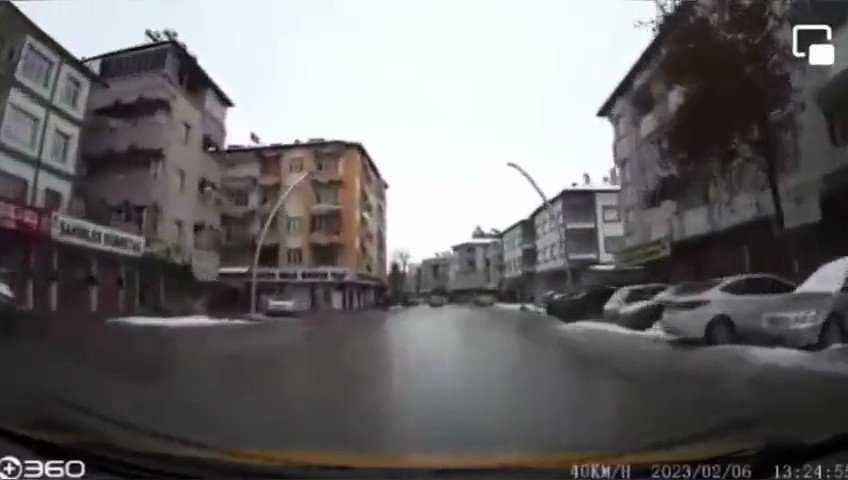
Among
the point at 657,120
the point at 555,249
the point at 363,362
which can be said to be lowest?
the point at 363,362

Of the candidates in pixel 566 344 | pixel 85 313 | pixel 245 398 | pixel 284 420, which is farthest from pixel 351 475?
pixel 85 313

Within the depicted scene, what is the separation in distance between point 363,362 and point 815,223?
4.30ft

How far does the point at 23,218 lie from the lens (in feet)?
4.52

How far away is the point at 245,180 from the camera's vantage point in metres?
1.62

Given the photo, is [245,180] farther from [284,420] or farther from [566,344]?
[566,344]

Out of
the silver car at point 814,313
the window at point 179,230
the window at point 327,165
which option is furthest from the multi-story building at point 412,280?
the silver car at point 814,313

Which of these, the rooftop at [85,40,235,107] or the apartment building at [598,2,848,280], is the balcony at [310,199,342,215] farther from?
the apartment building at [598,2,848,280]

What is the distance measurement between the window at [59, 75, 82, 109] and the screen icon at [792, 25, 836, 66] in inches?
80.7

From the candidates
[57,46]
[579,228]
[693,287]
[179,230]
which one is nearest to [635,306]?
[693,287]

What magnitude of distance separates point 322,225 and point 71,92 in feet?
2.75

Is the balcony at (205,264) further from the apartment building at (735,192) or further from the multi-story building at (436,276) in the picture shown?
the apartment building at (735,192)

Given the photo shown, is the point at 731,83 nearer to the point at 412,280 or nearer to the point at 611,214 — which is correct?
the point at 611,214

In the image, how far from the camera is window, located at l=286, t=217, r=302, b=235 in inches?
63.3

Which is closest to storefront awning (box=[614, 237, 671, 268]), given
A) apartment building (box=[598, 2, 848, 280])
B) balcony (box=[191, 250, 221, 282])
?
apartment building (box=[598, 2, 848, 280])
